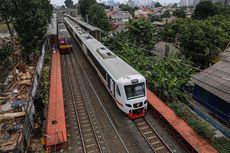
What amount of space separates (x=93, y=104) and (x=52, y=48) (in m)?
19.9

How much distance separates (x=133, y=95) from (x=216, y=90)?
26.7ft

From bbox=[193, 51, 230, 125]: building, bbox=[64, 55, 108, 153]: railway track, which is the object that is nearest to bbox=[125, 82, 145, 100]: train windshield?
bbox=[64, 55, 108, 153]: railway track

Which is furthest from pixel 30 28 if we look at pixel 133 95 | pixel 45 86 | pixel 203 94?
pixel 203 94

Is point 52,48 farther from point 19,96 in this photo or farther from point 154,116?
point 154,116

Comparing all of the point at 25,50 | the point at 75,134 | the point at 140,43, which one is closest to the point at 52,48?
the point at 25,50

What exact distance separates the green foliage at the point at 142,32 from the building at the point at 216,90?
11.0 meters

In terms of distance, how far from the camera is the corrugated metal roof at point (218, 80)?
16452mm

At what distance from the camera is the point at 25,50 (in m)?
26.4

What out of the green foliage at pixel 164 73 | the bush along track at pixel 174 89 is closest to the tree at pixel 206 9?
the green foliage at pixel 164 73

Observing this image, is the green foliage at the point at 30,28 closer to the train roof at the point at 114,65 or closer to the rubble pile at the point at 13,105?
the rubble pile at the point at 13,105

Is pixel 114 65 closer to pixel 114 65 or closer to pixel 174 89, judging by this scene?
pixel 114 65

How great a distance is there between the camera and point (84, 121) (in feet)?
47.1

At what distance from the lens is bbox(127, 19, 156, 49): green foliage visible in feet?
92.3

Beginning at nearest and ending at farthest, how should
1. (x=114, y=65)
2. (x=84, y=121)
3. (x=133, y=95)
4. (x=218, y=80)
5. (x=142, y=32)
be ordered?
(x=133, y=95) → (x=84, y=121) → (x=114, y=65) → (x=218, y=80) → (x=142, y=32)
